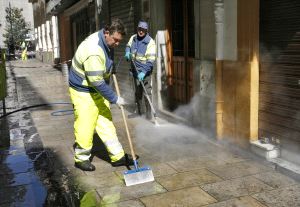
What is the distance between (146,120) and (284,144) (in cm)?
374

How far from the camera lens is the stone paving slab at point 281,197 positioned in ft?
14.2

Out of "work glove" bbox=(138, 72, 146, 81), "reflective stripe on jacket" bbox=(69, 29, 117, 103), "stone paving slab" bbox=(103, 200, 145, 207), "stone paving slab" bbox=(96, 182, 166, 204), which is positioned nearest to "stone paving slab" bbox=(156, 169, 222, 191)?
"stone paving slab" bbox=(96, 182, 166, 204)

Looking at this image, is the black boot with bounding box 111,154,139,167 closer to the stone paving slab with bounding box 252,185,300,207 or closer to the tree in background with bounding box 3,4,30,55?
the stone paving slab with bounding box 252,185,300,207

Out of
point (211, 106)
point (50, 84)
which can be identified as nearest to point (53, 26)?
point (50, 84)

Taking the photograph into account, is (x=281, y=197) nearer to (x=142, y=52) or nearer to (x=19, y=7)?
(x=142, y=52)

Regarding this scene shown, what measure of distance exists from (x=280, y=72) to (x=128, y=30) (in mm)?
5785

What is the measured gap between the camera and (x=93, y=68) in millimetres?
5020

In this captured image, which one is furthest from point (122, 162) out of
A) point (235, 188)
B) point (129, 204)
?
point (235, 188)

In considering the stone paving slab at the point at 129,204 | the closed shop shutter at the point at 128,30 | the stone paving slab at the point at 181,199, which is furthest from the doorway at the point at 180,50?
the stone paving slab at the point at 129,204

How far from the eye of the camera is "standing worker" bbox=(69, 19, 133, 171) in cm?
507

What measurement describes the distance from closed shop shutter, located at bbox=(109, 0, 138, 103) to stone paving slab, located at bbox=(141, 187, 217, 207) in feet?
19.2

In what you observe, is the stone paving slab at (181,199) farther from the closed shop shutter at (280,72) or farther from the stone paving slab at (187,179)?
the closed shop shutter at (280,72)

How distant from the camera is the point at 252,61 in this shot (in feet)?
18.7

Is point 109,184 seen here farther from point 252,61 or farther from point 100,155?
point 252,61
